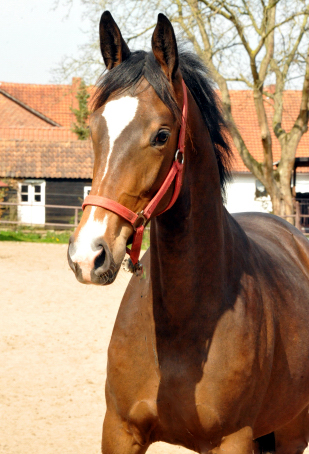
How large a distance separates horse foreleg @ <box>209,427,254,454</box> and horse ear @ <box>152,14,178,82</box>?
150cm

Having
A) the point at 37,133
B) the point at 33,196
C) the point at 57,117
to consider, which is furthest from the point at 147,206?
the point at 57,117

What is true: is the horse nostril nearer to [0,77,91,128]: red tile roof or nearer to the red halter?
the red halter

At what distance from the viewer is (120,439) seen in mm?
2482

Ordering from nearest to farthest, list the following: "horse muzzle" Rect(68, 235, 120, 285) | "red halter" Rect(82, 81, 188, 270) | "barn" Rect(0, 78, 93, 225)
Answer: "horse muzzle" Rect(68, 235, 120, 285) < "red halter" Rect(82, 81, 188, 270) < "barn" Rect(0, 78, 93, 225)

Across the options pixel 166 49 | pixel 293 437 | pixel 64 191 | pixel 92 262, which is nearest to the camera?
pixel 92 262

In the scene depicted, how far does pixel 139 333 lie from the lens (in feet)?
8.24

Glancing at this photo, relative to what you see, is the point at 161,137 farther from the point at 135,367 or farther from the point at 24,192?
the point at 24,192

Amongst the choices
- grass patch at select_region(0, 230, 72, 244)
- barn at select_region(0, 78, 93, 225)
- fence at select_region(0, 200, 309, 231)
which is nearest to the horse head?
fence at select_region(0, 200, 309, 231)

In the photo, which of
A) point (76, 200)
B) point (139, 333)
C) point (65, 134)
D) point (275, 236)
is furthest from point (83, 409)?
point (65, 134)

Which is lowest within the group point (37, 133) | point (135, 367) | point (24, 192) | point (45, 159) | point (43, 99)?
point (24, 192)

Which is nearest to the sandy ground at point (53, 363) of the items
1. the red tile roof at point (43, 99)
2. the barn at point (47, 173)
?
the barn at point (47, 173)

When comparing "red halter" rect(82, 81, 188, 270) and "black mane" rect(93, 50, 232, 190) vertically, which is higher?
"black mane" rect(93, 50, 232, 190)

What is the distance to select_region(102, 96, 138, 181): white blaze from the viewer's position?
1.99 metres

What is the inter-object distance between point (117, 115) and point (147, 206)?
13.6 inches
